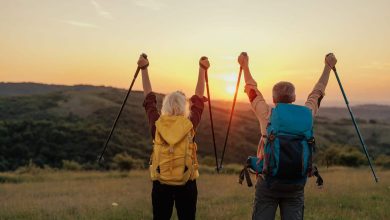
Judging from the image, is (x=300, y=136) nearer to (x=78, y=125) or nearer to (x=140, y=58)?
(x=140, y=58)

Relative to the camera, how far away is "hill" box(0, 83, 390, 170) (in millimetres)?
51750

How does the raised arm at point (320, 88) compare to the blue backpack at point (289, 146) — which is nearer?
the blue backpack at point (289, 146)

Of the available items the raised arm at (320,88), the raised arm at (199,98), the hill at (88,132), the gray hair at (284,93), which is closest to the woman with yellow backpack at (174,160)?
the raised arm at (199,98)

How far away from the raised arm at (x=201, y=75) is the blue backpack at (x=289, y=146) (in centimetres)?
117

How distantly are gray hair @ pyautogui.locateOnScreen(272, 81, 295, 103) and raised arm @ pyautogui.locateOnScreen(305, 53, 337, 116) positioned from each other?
0.41 metres

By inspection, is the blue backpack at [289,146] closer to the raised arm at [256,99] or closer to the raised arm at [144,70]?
the raised arm at [256,99]

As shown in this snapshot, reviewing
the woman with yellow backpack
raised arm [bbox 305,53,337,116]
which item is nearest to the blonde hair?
the woman with yellow backpack

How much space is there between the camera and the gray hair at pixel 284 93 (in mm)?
6023

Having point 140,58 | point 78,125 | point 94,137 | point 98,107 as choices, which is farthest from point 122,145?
point 140,58

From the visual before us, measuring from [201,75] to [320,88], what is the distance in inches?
58.8

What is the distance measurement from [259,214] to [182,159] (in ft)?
3.54

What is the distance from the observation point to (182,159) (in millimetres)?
5961

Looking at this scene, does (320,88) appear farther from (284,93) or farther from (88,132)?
(88,132)

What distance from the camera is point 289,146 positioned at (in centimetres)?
575
